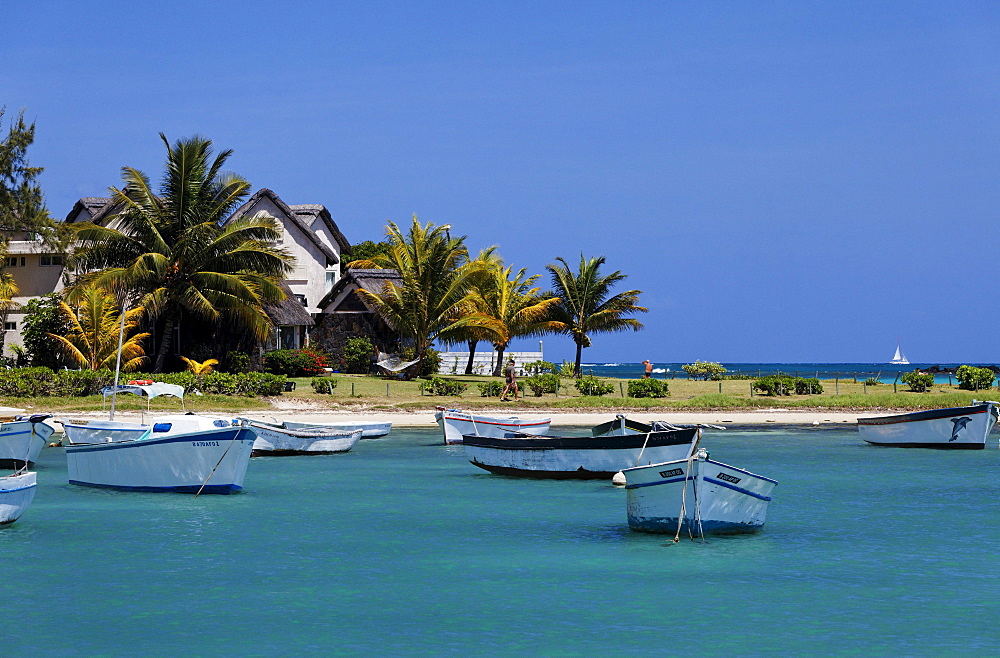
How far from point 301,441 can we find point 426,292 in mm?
20540

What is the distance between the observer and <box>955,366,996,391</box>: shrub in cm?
5331

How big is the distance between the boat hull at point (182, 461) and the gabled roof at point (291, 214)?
104ft

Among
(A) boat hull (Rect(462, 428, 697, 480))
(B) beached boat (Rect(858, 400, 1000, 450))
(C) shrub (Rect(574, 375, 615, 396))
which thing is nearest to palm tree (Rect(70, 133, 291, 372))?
(C) shrub (Rect(574, 375, 615, 396))

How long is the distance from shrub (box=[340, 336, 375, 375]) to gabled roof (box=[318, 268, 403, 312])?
2.82 meters

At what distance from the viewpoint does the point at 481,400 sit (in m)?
45.9

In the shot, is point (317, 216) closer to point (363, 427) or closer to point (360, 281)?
point (360, 281)

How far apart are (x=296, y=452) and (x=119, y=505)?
11169 millimetres

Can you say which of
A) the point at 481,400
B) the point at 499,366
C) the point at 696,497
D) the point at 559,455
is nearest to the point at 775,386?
the point at 481,400

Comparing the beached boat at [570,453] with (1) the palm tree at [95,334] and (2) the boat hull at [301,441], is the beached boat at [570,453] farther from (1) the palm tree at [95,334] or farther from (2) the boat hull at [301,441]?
(1) the palm tree at [95,334]

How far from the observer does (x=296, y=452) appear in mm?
33719

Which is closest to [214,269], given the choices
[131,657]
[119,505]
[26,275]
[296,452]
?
[26,275]

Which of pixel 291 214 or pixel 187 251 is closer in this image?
pixel 187 251

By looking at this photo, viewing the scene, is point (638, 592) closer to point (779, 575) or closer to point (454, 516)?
point (779, 575)

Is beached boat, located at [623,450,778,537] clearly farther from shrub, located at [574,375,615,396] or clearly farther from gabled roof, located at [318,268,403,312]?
gabled roof, located at [318,268,403,312]
